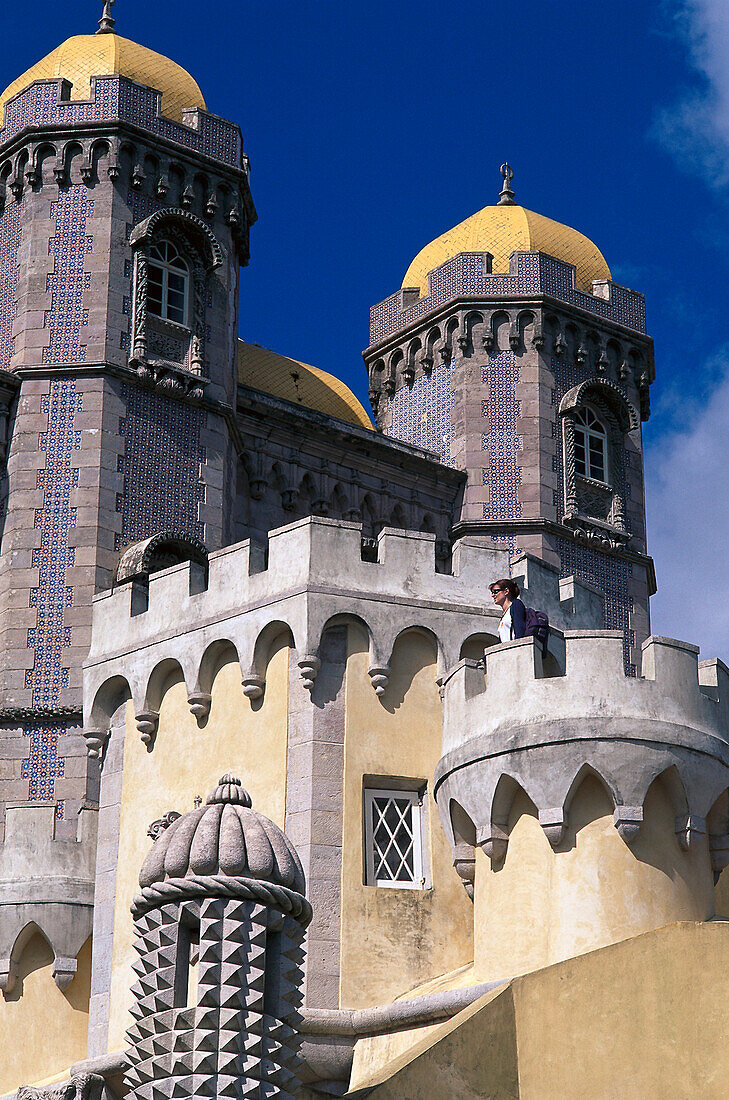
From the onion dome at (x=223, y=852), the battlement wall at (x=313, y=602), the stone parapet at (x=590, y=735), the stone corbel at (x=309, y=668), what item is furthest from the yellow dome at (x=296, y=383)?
the onion dome at (x=223, y=852)

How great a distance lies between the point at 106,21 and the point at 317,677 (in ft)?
51.7

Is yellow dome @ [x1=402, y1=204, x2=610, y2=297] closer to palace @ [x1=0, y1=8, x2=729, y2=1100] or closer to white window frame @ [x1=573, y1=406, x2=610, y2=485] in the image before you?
palace @ [x1=0, y1=8, x2=729, y2=1100]

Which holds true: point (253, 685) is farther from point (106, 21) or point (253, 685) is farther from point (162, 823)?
point (106, 21)

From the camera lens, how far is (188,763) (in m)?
23.7

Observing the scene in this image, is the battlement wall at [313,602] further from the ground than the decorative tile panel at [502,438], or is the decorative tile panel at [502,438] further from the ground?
the decorative tile panel at [502,438]

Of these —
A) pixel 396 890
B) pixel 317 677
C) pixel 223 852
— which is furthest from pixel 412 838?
pixel 223 852

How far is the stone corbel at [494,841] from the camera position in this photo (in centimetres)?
2033

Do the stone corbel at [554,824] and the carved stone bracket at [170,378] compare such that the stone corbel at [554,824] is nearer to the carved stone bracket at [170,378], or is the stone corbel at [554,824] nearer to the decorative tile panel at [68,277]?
the carved stone bracket at [170,378]

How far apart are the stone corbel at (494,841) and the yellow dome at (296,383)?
14.9m

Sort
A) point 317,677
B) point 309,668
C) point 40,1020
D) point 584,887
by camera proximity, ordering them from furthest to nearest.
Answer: point 40,1020 < point 317,677 < point 309,668 < point 584,887

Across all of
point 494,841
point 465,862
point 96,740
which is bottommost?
point 465,862

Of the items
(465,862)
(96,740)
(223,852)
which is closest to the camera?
(223,852)

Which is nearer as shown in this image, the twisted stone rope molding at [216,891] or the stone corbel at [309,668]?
the twisted stone rope molding at [216,891]

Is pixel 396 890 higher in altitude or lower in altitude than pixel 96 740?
lower
